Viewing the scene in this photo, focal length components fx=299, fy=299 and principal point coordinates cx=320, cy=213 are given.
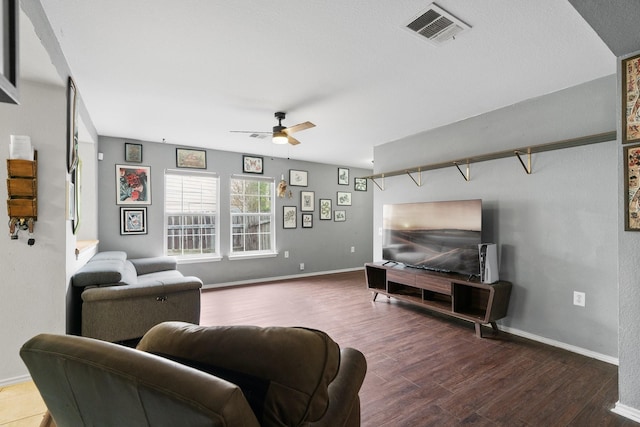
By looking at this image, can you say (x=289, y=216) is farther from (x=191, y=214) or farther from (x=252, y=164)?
(x=191, y=214)

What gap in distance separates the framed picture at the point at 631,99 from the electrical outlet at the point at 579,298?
1544 millimetres

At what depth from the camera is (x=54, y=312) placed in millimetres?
2299

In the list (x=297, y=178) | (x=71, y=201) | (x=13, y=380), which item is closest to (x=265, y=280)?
(x=297, y=178)

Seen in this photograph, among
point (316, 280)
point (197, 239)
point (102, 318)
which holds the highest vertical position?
point (197, 239)

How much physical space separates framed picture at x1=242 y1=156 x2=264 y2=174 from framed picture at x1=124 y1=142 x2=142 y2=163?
1.68 meters

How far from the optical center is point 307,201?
641 cm

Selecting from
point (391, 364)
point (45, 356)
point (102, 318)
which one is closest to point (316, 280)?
point (391, 364)

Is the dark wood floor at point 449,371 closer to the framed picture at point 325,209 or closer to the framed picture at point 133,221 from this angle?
the framed picture at point 133,221

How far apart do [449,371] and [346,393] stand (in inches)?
69.1

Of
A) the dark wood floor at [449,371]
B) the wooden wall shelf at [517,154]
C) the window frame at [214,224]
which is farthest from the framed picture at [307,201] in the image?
the dark wood floor at [449,371]

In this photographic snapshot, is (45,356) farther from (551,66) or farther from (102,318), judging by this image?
(551,66)

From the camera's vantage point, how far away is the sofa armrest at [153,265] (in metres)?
4.15

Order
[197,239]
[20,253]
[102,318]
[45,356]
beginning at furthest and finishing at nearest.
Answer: [197,239], [102,318], [20,253], [45,356]

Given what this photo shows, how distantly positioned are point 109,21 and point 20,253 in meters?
1.78
